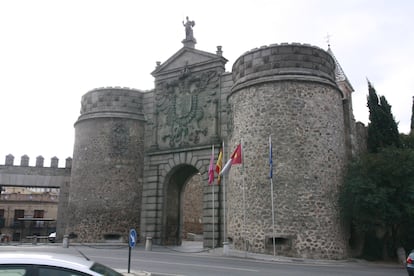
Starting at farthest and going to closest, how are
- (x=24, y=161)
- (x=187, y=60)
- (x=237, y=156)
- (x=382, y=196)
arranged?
(x=24, y=161) < (x=187, y=60) < (x=237, y=156) < (x=382, y=196)

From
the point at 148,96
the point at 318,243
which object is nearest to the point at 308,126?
the point at 318,243

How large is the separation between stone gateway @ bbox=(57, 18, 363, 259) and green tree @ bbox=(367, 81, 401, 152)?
3.07 feet

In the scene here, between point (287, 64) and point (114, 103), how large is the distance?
11365 millimetres

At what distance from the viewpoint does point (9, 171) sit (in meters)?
26.5

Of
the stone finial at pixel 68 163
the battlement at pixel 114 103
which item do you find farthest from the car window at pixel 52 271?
the stone finial at pixel 68 163

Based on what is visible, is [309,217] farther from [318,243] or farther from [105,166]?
[105,166]

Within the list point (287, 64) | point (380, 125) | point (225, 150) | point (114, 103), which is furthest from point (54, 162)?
point (380, 125)

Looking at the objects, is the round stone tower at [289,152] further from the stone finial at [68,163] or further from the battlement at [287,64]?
the stone finial at [68,163]

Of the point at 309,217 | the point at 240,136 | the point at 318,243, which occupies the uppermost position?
the point at 240,136

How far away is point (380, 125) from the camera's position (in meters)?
22.4

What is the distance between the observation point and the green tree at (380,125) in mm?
21844

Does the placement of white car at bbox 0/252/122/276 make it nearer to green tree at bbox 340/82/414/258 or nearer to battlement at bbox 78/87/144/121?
green tree at bbox 340/82/414/258

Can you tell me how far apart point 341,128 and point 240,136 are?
477 cm

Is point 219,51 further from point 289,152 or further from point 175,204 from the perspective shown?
point 175,204
